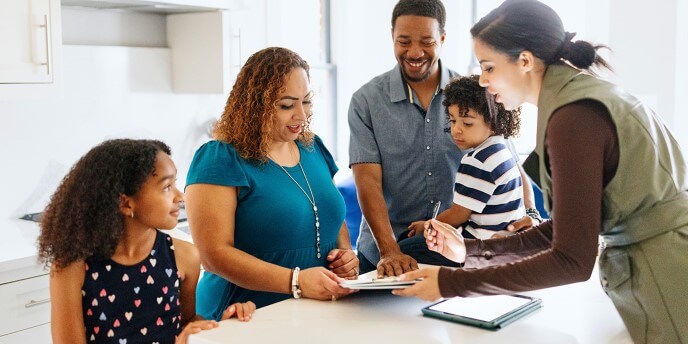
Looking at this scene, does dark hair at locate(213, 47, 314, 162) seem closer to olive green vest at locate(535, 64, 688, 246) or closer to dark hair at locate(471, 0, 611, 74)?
dark hair at locate(471, 0, 611, 74)

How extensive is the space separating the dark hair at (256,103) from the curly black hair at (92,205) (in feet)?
1.02

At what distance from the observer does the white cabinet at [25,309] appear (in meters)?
2.50

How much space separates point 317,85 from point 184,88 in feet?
3.60

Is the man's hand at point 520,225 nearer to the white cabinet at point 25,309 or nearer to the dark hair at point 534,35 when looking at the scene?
the dark hair at point 534,35

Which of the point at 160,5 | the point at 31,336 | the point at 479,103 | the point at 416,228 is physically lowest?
the point at 31,336

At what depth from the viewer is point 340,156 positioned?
4.68m

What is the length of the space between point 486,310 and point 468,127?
746 millimetres

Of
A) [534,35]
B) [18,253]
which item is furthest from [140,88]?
[534,35]

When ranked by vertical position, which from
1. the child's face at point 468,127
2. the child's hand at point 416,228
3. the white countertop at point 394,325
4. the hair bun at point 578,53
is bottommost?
the white countertop at point 394,325

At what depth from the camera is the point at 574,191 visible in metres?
1.36

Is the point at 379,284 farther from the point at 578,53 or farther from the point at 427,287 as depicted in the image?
the point at 578,53

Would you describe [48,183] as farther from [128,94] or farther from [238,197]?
[238,197]

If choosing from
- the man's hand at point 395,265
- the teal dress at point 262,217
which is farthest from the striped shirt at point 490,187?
the teal dress at point 262,217

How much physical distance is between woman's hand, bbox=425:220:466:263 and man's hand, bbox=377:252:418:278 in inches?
5.5
